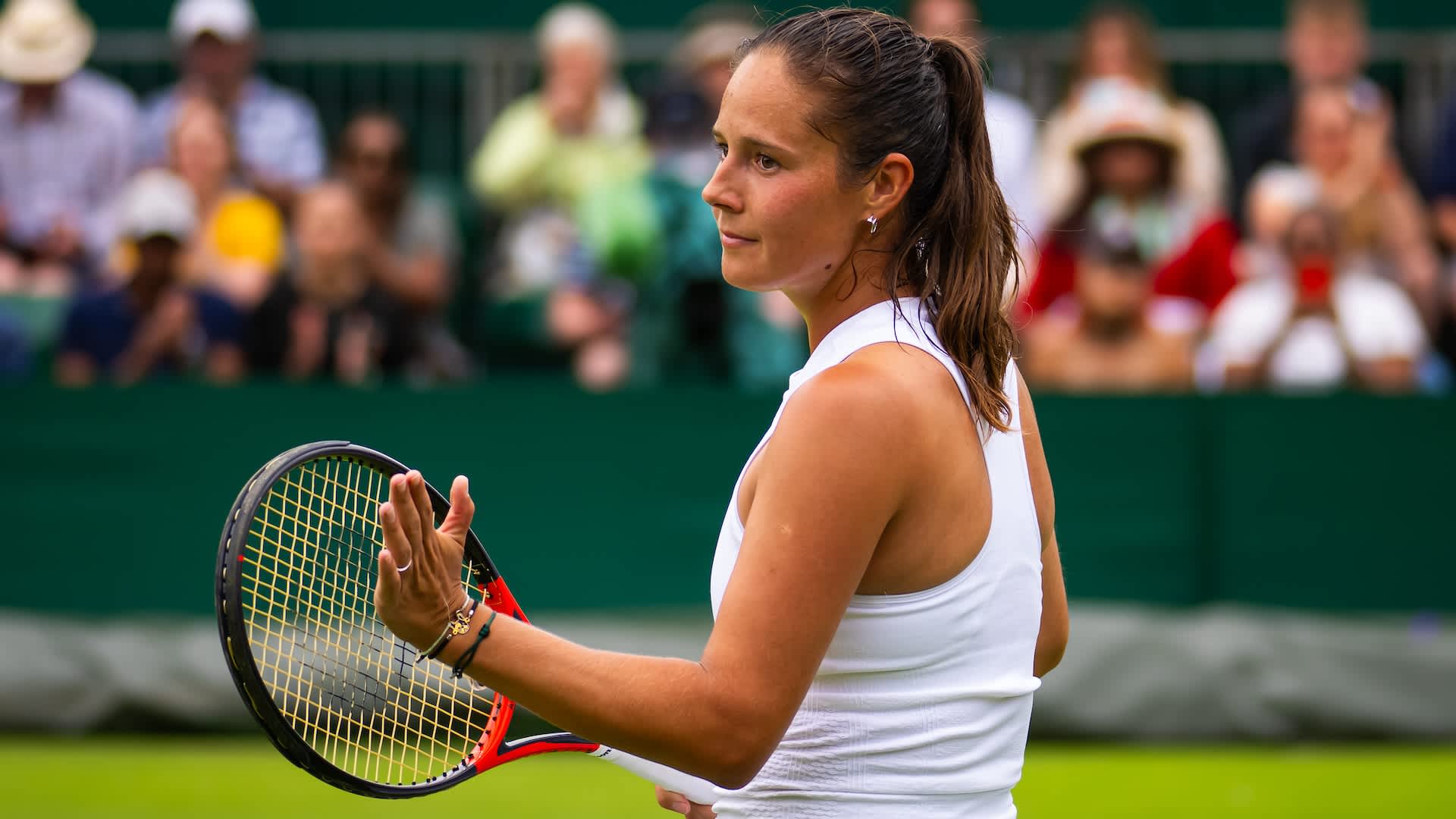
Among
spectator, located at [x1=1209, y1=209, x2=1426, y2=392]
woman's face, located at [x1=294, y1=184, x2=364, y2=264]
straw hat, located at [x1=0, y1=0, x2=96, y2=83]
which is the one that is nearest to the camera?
spectator, located at [x1=1209, y1=209, x2=1426, y2=392]

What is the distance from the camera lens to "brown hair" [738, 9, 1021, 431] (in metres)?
2.13

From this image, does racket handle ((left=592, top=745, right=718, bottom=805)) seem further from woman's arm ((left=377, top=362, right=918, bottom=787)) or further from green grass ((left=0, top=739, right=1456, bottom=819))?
green grass ((left=0, top=739, right=1456, bottom=819))

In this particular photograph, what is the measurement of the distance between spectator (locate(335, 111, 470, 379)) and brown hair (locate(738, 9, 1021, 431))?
5672mm

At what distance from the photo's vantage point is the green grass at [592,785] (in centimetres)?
582

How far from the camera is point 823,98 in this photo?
2.12 metres

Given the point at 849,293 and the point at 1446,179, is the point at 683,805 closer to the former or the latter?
the point at 849,293

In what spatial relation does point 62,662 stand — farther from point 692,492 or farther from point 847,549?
point 847,549

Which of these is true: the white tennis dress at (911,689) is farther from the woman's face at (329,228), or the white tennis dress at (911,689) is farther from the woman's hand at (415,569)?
the woman's face at (329,228)

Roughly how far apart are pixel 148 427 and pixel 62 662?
3.16 ft

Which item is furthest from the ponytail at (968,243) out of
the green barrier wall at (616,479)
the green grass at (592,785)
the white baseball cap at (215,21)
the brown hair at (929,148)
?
the white baseball cap at (215,21)

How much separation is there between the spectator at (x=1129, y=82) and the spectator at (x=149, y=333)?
3.67 meters

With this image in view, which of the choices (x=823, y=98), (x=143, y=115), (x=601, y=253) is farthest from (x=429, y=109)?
(x=823, y=98)

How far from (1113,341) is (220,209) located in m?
4.09

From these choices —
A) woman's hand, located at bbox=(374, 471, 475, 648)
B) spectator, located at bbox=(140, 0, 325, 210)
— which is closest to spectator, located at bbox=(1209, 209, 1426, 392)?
spectator, located at bbox=(140, 0, 325, 210)
